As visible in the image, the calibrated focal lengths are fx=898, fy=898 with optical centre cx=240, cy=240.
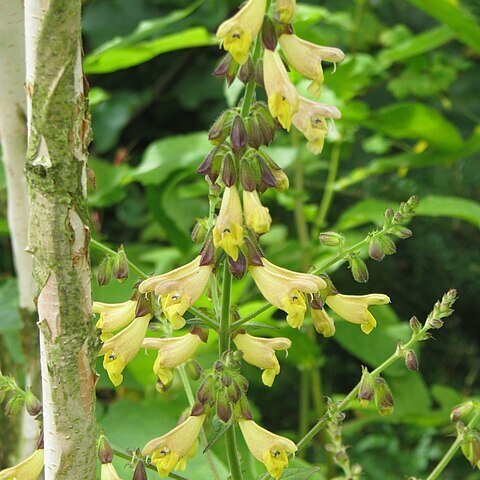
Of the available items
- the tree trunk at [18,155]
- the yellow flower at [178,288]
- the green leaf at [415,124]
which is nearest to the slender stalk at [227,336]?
the yellow flower at [178,288]

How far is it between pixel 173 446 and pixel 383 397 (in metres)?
0.21

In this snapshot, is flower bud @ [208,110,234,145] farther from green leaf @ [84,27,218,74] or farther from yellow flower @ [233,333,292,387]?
green leaf @ [84,27,218,74]

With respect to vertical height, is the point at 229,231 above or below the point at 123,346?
above

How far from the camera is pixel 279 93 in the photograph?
746mm

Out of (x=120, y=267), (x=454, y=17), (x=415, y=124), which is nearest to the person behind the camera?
(x=120, y=267)

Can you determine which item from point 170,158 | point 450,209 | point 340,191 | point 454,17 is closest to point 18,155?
point 170,158

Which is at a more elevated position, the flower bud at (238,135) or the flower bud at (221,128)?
the flower bud at (238,135)

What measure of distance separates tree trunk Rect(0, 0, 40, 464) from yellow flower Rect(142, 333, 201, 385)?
486 millimetres

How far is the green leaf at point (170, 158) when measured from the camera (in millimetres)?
1695

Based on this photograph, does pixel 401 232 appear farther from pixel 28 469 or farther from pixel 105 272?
pixel 28 469

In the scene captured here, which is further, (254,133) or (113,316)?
(113,316)

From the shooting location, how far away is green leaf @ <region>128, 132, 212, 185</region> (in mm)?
1695

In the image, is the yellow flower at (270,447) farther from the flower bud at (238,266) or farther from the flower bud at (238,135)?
the flower bud at (238,135)

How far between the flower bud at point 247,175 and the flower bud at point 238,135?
0.02 m
